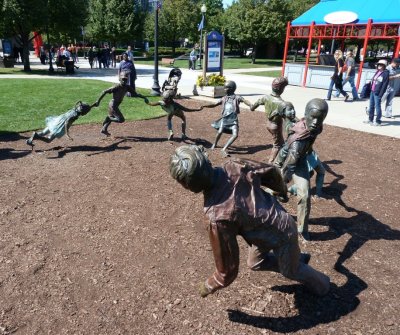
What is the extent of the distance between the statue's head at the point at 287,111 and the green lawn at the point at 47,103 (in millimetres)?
6054

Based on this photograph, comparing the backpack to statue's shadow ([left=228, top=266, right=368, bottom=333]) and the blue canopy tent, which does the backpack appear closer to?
the blue canopy tent

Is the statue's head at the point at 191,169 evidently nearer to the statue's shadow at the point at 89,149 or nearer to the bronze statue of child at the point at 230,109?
the bronze statue of child at the point at 230,109

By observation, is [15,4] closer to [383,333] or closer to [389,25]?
[389,25]

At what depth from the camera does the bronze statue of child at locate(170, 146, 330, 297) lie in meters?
2.50

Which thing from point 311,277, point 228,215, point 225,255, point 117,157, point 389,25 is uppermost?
point 389,25

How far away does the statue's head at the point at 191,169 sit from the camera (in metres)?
2.45

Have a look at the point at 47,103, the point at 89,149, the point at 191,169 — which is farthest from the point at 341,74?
the point at 191,169

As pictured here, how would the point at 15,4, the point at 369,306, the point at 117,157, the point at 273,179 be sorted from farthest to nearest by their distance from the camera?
the point at 15,4
the point at 117,157
the point at 369,306
the point at 273,179

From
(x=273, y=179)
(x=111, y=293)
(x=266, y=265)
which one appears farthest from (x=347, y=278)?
(x=111, y=293)

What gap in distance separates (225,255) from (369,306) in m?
1.83

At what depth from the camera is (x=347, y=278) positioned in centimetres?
391

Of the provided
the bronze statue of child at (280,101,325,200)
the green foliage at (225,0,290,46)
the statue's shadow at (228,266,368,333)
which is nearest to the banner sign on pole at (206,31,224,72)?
the bronze statue of child at (280,101,325,200)

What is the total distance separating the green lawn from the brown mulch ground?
3.41 metres

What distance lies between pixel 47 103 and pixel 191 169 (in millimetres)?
12251
